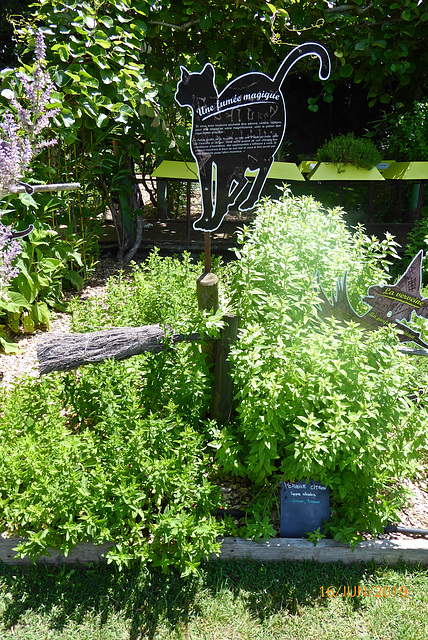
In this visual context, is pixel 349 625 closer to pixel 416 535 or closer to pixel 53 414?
pixel 416 535

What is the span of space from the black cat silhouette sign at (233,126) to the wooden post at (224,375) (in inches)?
22.2

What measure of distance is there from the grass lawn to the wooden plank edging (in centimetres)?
3

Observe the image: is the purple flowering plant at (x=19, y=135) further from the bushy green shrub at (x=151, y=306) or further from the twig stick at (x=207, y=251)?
the twig stick at (x=207, y=251)

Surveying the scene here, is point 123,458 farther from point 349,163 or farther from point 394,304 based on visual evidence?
point 349,163

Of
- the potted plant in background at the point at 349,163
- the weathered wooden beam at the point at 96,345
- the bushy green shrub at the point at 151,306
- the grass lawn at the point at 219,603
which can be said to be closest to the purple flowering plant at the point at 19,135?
the bushy green shrub at the point at 151,306

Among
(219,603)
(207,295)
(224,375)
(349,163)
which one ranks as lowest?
(219,603)

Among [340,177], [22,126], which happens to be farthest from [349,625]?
A: [340,177]

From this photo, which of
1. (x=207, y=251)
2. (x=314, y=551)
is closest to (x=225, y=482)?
(x=314, y=551)

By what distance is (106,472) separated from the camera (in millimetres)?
2053

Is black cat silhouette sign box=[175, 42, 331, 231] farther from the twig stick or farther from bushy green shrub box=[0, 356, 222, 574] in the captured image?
bushy green shrub box=[0, 356, 222, 574]

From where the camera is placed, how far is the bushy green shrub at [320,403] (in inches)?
77.4

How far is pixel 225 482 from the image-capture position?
8.20 feet

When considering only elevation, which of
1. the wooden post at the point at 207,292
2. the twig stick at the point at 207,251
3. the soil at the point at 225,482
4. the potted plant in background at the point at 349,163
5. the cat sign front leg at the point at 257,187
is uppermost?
the potted plant in background at the point at 349,163

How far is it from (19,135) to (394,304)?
2563mm
